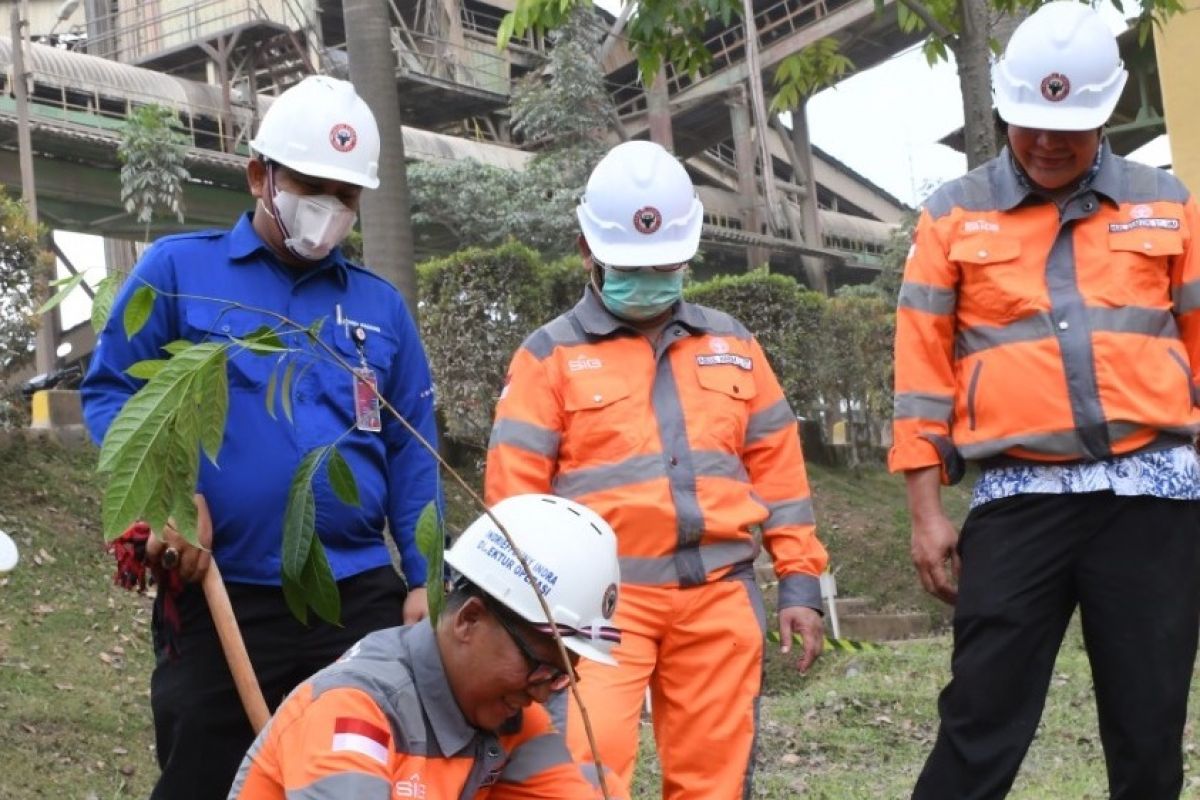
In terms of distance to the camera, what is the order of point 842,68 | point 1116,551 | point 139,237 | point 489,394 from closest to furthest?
1. point 1116,551
2. point 842,68
3. point 489,394
4. point 139,237

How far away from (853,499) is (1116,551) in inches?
497

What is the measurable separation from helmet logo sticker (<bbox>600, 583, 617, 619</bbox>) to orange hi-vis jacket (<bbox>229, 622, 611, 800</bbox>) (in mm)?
246

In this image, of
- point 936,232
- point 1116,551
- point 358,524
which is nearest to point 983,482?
point 1116,551

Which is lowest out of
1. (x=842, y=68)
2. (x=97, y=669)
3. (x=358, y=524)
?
(x=97, y=669)

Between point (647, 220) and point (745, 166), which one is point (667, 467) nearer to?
point (647, 220)

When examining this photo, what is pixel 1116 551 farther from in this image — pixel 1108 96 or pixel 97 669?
pixel 97 669

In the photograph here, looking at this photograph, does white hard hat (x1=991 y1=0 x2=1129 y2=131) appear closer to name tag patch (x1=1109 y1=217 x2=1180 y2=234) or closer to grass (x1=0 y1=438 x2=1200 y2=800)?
name tag patch (x1=1109 y1=217 x2=1180 y2=234)

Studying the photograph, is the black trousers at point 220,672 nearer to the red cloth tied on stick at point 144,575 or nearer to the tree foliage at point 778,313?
the red cloth tied on stick at point 144,575

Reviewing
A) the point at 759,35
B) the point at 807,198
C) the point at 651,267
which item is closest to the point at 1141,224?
the point at 651,267

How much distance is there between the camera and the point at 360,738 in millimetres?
Result: 2764

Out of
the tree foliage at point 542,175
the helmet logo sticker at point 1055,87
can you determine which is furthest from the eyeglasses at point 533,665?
the tree foliage at point 542,175

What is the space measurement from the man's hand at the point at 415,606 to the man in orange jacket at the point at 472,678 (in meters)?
0.82

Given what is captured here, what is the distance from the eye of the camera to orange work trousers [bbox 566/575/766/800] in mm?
4059

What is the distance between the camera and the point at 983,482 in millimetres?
4137
